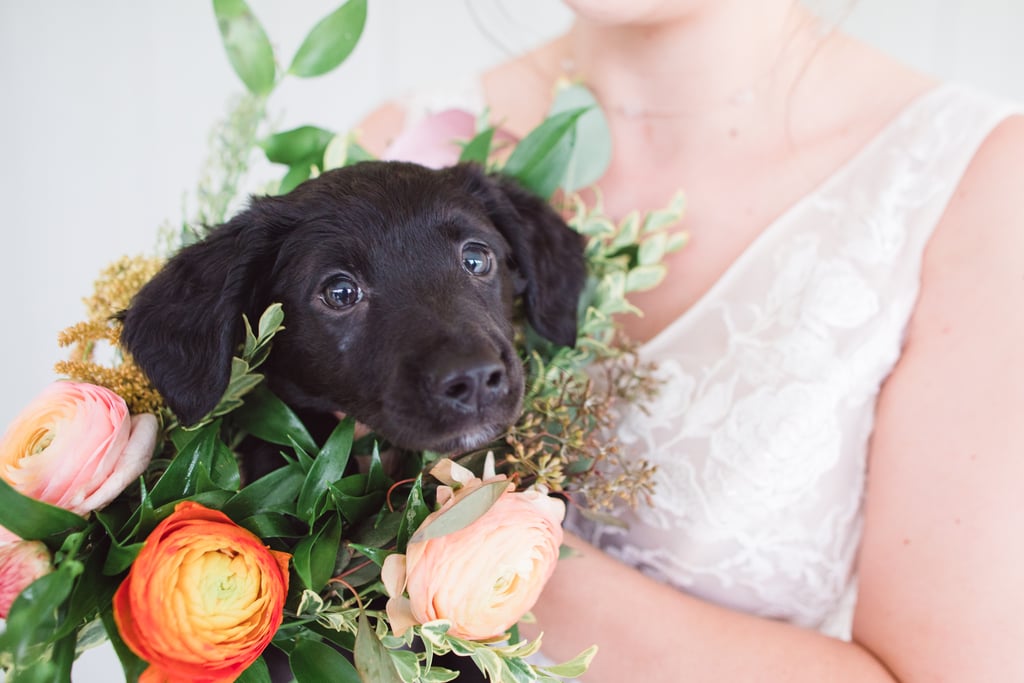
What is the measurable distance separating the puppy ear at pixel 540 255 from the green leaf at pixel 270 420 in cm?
37

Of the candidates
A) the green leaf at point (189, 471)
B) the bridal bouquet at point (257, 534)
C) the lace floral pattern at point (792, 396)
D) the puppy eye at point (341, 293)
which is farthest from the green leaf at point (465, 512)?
the lace floral pattern at point (792, 396)

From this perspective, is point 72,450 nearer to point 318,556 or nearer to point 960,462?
point 318,556

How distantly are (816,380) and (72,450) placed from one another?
971mm

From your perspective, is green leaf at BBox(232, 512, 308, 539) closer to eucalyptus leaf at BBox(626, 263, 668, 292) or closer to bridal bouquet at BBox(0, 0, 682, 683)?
bridal bouquet at BBox(0, 0, 682, 683)

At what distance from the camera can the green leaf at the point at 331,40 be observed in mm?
1114

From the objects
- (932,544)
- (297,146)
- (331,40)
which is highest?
(331,40)

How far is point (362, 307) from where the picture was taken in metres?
0.95

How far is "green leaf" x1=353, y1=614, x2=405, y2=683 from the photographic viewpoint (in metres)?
0.72

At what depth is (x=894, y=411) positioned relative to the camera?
1109 millimetres

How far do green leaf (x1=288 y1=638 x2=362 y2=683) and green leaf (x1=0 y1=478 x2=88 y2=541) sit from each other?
24 cm

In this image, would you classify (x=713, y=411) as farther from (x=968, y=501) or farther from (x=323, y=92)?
(x=323, y=92)

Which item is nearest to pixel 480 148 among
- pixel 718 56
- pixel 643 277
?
pixel 643 277

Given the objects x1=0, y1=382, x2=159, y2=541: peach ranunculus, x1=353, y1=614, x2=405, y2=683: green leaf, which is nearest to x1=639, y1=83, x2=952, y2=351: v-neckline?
x1=353, y1=614, x2=405, y2=683: green leaf

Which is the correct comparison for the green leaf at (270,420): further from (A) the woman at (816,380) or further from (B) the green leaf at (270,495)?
(A) the woman at (816,380)
